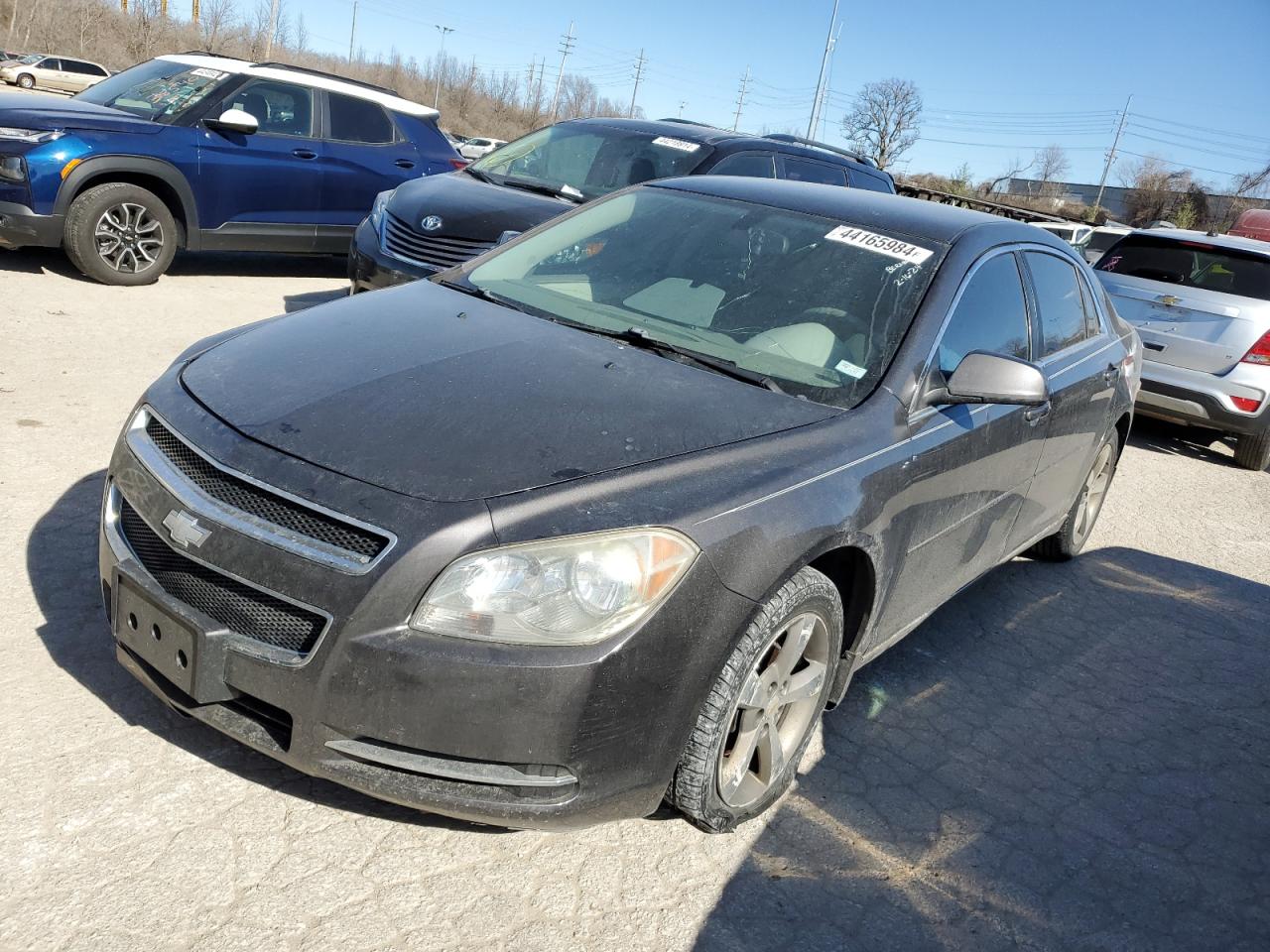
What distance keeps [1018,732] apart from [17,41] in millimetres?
70124

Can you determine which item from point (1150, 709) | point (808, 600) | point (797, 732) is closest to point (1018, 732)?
point (1150, 709)

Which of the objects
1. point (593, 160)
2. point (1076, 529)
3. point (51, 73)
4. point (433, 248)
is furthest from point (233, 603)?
point (51, 73)

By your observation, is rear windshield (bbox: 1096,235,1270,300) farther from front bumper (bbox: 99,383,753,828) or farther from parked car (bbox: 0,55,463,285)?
front bumper (bbox: 99,383,753,828)

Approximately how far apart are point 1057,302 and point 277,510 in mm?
3370

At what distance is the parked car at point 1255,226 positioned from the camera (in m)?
18.6

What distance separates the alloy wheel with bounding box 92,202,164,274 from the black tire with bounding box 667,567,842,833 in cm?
688

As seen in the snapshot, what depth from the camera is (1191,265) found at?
8.73m

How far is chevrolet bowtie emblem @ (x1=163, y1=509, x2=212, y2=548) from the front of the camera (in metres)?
2.48

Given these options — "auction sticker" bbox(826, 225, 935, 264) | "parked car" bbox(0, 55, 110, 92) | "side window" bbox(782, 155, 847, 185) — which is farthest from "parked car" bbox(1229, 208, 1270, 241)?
"parked car" bbox(0, 55, 110, 92)

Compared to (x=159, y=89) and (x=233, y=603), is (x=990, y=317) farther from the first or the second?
(x=159, y=89)

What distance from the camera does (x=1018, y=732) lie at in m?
3.85

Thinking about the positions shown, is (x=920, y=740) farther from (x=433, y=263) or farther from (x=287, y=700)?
(x=433, y=263)

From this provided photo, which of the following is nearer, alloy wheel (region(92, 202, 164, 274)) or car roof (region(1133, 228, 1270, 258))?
alloy wheel (region(92, 202, 164, 274))

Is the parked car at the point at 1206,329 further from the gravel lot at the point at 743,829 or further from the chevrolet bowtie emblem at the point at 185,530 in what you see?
the chevrolet bowtie emblem at the point at 185,530
